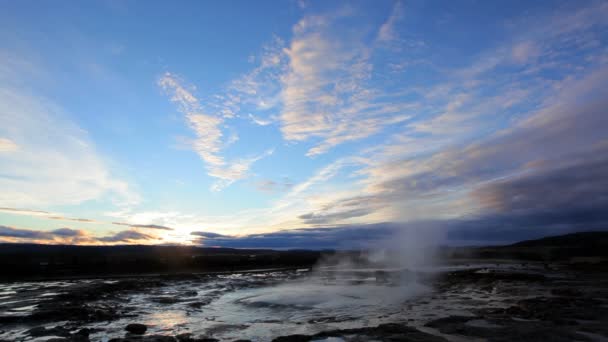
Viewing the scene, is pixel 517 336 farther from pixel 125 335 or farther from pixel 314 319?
pixel 125 335

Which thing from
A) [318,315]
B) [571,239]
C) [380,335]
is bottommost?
[380,335]

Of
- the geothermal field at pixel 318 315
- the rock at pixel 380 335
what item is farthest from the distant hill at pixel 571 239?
the rock at pixel 380 335

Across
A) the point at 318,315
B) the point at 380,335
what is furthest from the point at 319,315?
the point at 380,335

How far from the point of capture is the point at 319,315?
17.4 m

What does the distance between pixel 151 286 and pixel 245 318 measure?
19.1m

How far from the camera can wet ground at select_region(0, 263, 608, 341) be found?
13227 mm

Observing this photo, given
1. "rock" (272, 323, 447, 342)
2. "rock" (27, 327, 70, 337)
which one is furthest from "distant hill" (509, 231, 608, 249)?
"rock" (27, 327, 70, 337)

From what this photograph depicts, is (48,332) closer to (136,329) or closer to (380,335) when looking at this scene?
(136,329)

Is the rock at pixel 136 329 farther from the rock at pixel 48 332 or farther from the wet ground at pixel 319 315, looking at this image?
the rock at pixel 48 332

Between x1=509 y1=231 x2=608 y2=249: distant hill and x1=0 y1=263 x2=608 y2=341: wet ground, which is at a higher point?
x1=509 y1=231 x2=608 y2=249: distant hill

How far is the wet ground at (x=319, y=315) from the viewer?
13.2 m

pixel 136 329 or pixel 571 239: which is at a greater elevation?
pixel 571 239

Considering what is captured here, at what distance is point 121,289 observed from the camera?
29.0 meters

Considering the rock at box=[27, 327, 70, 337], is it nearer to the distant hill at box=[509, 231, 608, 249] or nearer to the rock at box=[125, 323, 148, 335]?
the rock at box=[125, 323, 148, 335]
